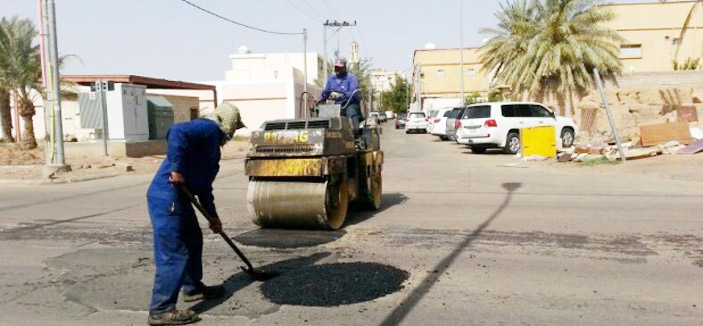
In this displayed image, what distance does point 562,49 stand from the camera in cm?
3080

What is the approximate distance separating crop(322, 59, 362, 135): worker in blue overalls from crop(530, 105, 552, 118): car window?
13823 millimetres

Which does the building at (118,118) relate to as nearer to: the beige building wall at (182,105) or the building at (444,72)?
the beige building wall at (182,105)

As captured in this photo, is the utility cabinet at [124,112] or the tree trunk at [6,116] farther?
the tree trunk at [6,116]

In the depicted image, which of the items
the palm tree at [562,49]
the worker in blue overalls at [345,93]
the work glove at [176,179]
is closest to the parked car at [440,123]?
the palm tree at [562,49]

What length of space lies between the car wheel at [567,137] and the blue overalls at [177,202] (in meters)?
19.2

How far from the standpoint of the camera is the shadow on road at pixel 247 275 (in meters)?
4.92

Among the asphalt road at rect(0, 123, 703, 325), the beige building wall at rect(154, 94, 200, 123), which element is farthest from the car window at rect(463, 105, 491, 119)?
the beige building wall at rect(154, 94, 200, 123)

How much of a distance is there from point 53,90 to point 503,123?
566 inches

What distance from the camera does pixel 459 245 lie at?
6980mm

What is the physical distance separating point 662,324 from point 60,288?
16.6 feet

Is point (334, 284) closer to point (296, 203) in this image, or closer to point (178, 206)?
point (178, 206)

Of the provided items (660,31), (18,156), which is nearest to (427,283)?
(18,156)

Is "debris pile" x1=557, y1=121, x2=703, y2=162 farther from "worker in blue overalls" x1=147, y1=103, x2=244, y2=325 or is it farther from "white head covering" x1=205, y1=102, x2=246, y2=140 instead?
"worker in blue overalls" x1=147, y1=103, x2=244, y2=325

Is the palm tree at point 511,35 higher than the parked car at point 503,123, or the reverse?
the palm tree at point 511,35
